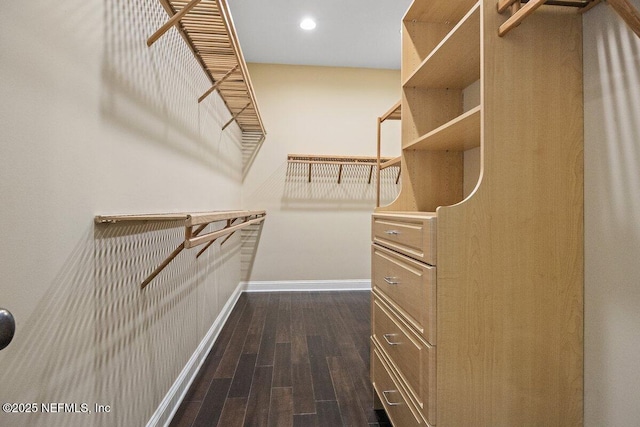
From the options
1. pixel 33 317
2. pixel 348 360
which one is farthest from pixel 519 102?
pixel 348 360

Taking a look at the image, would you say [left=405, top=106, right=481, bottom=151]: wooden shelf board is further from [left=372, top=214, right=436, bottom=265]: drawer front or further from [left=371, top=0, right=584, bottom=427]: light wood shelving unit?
[left=372, top=214, right=436, bottom=265]: drawer front

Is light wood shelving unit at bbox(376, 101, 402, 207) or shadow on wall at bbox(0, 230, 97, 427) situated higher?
light wood shelving unit at bbox(376, 101, 402, 207)

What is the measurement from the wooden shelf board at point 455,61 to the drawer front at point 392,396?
4.44ft

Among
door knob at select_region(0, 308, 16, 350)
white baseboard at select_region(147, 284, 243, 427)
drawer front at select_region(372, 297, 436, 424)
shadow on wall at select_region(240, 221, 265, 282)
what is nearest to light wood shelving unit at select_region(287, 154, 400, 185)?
shadow on wall at select_region(240, 221, 265, 282)

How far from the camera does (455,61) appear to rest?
133cm

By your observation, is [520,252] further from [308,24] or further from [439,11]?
[308,24]

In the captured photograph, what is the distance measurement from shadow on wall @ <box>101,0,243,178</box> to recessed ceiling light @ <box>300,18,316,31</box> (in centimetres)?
126

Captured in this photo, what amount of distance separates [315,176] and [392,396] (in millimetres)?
2839

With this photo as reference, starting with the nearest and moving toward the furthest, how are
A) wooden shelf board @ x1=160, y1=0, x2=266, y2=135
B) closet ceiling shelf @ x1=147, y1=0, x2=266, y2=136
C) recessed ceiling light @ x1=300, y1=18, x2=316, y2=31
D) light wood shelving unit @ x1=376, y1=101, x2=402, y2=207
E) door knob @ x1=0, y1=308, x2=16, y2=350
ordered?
door knob @ x1=0, y1=308, x2=16, y2=350
closet ceiling shelf @ x1=147, y1=0, x2=266, y2=136
wooden shelf board @ x1=160, y1=0, x2=266, y2=135
light wood shelving unit @ x1=376, y1=101, x2=402, y2=207
recessed ceiling light @ x1=300, y1=18, x2=316, y2=31

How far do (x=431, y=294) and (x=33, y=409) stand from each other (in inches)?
42.8

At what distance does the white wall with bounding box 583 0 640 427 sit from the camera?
0.85 metres

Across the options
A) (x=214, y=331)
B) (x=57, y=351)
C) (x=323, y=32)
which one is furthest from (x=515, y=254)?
(x=323, y=32)

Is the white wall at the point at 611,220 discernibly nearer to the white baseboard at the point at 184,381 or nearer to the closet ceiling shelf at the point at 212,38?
the closet ceiling shelf at the point at 212,38

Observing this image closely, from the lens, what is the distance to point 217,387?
177 cm
